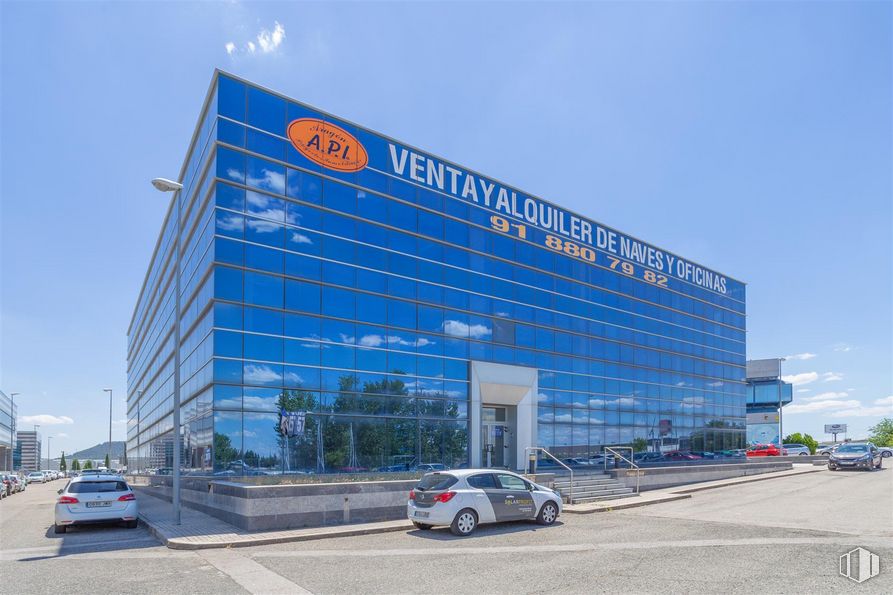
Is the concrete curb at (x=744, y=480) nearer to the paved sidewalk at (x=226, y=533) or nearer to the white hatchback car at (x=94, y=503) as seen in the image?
the paved sidewalk at (x=226, y=533)

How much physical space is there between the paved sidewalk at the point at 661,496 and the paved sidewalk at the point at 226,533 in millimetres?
6670

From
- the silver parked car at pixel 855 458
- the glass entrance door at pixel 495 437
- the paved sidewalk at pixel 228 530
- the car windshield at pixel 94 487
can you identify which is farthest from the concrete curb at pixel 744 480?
the car windshield at pixel 94 487

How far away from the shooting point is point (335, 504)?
679 inches

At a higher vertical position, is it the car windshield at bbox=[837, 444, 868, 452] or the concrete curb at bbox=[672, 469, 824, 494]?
the car windshield at bbox=[837, 444, 868, 452]

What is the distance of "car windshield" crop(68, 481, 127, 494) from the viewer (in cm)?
1777

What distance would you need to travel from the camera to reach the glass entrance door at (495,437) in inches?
1217

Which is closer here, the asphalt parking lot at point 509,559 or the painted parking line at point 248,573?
the painted parking line at point 248,573

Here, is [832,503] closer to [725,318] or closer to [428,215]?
[428,215]

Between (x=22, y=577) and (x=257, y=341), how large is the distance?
1227cm

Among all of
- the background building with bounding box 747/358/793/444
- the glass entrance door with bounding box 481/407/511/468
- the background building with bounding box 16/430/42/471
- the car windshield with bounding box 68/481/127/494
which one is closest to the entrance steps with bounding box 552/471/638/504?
the glass entrance door with bounding box 481/407/511/468

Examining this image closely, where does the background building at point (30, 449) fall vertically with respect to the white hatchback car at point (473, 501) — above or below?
below

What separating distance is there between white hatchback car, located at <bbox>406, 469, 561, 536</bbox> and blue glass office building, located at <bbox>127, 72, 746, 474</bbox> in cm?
858

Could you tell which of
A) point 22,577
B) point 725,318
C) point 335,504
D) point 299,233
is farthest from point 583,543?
point 725,318

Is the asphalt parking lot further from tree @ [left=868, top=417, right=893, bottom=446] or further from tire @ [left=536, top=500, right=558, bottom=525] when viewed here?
tree @ [left=868, top=417, right=893, bottom=446]
